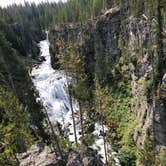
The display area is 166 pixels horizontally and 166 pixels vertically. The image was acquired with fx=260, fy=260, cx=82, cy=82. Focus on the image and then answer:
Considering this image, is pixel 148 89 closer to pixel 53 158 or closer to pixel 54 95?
pixel 53 158

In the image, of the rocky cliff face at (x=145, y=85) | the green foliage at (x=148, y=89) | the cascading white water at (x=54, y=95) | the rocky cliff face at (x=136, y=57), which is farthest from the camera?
the cascading white water at (x=54, y=95)

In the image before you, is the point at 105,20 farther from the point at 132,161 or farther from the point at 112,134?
the point at 132,161

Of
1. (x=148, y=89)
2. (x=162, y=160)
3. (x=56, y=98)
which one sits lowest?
(x=56, y=98)

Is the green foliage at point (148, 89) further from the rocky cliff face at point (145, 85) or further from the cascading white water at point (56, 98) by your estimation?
the cascading white water at point (56, 98)

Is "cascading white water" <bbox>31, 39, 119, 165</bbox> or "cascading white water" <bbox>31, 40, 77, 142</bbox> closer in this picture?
"cascading white water" <bbox>31, 39, 119, 165</bbox>

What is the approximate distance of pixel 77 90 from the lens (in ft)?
95.8

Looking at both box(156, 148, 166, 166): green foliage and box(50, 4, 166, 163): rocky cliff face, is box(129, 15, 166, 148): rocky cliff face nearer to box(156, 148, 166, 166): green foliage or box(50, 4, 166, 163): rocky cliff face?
box(50, 4, 166, 163): rocky cliff face

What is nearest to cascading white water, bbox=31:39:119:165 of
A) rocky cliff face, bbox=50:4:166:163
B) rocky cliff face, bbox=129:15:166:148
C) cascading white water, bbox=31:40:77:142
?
cascading white water, bbox=31:40:77:142

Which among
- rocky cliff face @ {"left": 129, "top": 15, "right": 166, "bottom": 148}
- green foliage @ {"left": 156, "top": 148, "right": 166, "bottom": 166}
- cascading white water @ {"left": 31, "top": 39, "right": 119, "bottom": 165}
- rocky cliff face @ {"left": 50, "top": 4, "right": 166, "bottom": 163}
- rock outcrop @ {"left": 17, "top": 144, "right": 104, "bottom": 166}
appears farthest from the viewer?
cascading white water @ {"left": 31, "top": 39, "right": 119, "bottom": 165}

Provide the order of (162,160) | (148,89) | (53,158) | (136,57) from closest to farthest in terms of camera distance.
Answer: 1. (53,158)
2. (162,160)
3. (148,89)
4. (136,57)

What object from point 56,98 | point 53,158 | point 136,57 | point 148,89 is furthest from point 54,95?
point 53,158

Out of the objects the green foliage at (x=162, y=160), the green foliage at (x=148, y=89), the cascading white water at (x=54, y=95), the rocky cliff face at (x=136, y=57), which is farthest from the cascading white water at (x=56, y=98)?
the green foliage at (x=162, y=160)

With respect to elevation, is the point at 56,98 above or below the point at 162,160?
below

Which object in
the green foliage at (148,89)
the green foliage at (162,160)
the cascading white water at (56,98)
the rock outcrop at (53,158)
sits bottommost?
the cascading white water at (56,98)
